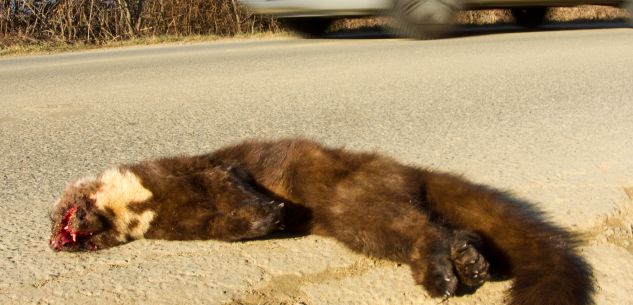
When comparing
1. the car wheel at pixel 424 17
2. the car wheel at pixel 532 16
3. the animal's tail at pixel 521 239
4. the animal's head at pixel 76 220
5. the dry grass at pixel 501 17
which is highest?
the animal's tail at pixel 521 239

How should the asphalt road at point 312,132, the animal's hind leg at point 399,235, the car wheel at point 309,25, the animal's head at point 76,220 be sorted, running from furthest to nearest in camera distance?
the car wheel at point 309,25
the animal's head at point 76,220
the asphalt road at point 312,132
the animal's hind leg at point 399,235

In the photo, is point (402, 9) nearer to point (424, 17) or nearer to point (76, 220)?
point (424, 17)

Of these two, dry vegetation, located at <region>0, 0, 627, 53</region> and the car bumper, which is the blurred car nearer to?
the car bumper

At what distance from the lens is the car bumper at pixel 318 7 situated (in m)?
10.0

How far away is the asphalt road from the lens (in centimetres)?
243

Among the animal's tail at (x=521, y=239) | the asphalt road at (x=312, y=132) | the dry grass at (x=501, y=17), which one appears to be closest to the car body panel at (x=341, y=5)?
the asphalt road at (x=312, y=132)

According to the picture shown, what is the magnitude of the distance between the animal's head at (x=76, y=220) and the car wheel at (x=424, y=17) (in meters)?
7.66

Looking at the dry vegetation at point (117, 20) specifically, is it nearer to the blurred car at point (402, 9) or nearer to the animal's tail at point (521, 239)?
the blurred car at point (402, 9)

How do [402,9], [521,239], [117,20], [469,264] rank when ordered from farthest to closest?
[117,20] → [402,9] → [521,239] → [469,264]

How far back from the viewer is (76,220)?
2.82m

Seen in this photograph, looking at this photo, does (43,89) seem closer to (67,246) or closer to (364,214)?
(67,246)

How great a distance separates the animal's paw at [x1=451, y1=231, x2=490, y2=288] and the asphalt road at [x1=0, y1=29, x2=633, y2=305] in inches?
2.1

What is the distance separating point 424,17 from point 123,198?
7.87m

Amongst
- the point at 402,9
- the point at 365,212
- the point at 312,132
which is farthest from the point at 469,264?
the point at 402,9
